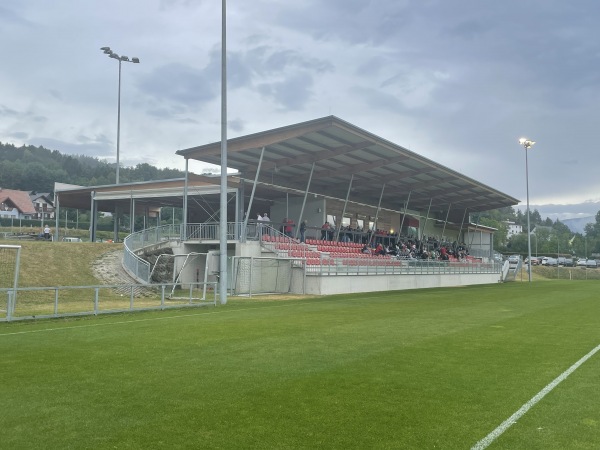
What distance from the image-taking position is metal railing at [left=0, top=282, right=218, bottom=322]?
584 inches

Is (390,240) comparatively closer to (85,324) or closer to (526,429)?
(85,324)

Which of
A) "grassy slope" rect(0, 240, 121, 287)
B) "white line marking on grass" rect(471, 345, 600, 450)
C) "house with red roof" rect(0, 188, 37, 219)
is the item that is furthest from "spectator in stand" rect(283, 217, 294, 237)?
"house with red roof" rect(0, 188, 37, 219)

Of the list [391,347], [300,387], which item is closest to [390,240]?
[391,347]

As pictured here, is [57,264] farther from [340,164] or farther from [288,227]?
[340,164]

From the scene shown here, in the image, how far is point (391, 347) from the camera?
9734 mm

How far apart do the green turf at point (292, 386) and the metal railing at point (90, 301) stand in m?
2.17

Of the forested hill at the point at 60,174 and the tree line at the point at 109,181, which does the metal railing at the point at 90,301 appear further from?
the forested hill at the point at 60,174

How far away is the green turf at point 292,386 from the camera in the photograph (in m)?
4.93

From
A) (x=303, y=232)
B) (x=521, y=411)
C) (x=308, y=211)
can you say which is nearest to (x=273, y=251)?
(x=303, y=232)

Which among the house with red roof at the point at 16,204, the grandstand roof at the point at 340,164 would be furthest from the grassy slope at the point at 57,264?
the house with red roof at the point at 16,204

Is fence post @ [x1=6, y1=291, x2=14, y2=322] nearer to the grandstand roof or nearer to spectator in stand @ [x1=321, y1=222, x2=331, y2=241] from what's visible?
the grandstand roof

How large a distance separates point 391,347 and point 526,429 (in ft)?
15.2

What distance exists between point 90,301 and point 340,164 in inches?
731

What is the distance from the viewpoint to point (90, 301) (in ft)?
72.7
